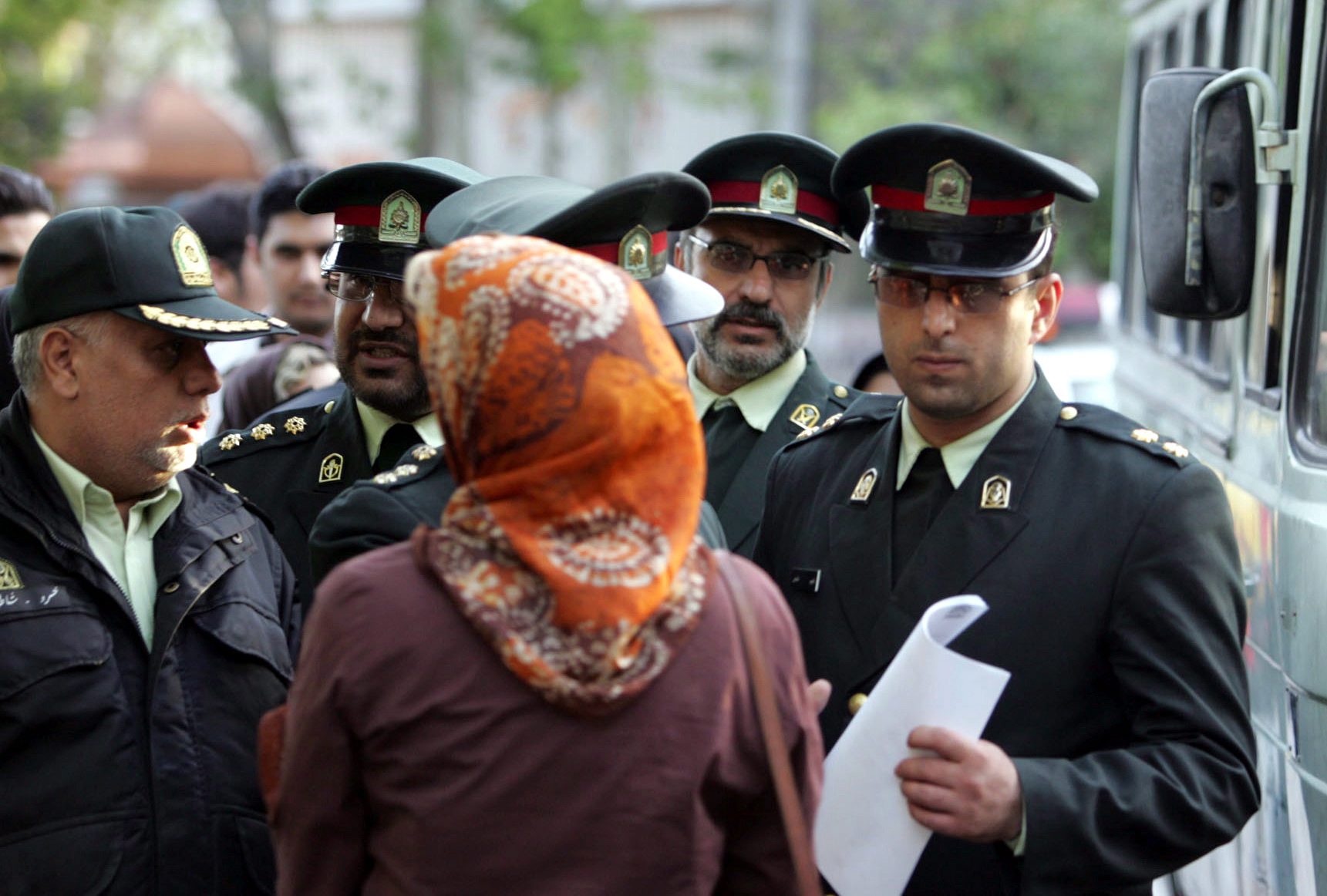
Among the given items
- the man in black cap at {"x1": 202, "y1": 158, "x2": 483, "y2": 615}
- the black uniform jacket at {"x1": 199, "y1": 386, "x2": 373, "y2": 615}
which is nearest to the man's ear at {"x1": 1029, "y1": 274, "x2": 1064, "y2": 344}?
the man in black cap at {"x1": 202, "y1": 158, "x2": 483, "y2": 615}

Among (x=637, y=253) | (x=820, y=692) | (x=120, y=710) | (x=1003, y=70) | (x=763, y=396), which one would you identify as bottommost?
(x=120, y=710)

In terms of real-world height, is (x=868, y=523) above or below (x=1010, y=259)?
below

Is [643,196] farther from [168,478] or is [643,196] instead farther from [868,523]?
[168,478]

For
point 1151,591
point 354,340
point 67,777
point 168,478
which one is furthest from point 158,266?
point 1151,591

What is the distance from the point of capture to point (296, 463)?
3.84 m

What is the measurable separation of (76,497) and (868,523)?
1445 mm

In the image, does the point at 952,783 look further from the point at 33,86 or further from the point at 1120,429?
the point at 33,86

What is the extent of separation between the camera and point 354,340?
3.69m

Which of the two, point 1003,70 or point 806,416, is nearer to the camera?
point 806,416

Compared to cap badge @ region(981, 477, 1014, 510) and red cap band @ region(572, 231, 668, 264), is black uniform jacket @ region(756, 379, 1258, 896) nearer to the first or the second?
cap badge @ region(981, 477, 1014, 510)

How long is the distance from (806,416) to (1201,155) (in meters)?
1.17

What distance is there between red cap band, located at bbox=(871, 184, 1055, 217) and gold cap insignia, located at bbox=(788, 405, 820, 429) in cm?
111

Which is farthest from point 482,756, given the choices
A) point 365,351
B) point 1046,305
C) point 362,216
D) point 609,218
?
point 362,216

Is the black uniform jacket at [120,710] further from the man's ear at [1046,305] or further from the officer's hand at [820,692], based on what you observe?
the man's ear at [1046,305]
